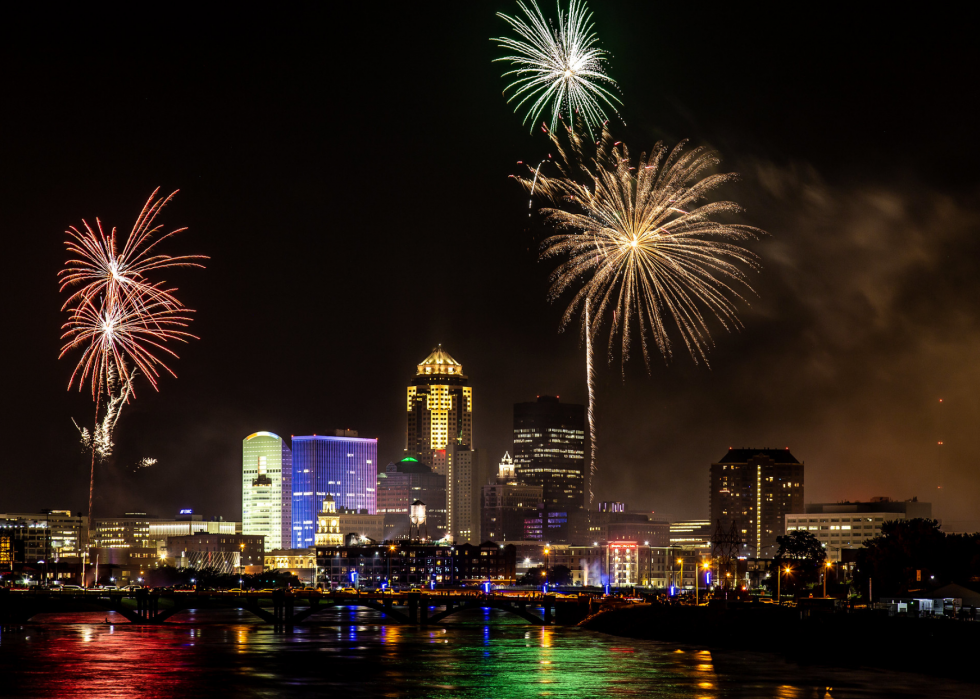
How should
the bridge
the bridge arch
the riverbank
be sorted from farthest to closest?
the bridge arch
the bridge
the riverbank

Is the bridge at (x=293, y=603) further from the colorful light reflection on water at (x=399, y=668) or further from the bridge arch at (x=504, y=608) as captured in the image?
the colorful light reflection on water at (x=399, y=668)

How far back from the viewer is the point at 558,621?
157 m

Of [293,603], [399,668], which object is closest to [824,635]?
[399,668]

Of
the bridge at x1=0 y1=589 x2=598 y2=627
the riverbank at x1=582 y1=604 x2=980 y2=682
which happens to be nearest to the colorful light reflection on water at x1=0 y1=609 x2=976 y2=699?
the riverbank at x1=582 y1=604 x2=980 y2=682

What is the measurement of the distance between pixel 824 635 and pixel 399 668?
35.2 meters

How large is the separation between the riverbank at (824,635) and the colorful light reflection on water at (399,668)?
3563 millimetres

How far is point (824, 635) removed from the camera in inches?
4146

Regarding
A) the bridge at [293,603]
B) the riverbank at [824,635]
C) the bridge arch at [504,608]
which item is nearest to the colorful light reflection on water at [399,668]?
the riverbank at [824,635]

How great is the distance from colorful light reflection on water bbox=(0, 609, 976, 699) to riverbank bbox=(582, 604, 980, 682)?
11.7ft

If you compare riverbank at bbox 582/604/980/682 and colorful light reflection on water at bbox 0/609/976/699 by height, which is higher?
riverbank at bbox 582/604/980/682

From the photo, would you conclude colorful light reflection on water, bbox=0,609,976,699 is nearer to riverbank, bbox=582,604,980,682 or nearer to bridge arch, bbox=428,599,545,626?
riverbank, bbox=582,604,980,682

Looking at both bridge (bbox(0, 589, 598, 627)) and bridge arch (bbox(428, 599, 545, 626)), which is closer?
bridge (bbox(0, 589, 598, 627))

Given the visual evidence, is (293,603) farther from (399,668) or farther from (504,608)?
(399,668)

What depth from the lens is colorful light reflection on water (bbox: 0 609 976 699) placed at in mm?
82938
